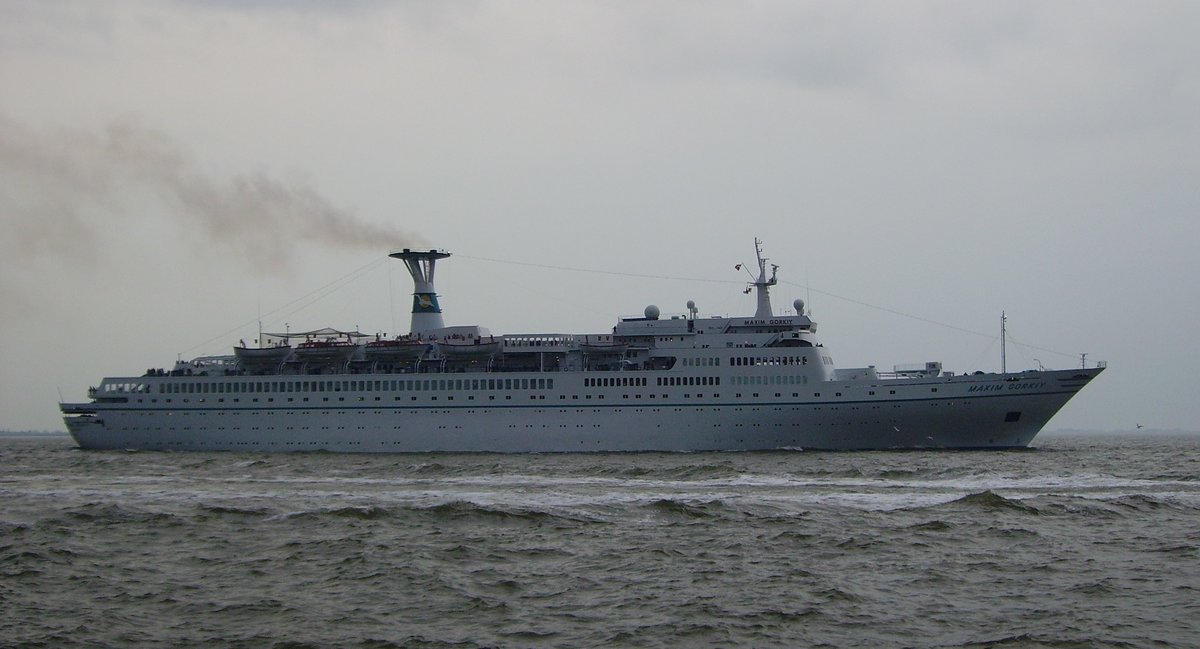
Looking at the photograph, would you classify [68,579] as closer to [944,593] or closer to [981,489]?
[944,593]

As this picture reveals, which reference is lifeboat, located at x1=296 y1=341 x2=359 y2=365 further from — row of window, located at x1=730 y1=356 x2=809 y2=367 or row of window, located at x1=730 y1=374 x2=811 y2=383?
row of window, located at x1=730 y1=374 x2=811 y2=383

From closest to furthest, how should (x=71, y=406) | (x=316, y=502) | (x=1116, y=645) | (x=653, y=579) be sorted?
(x=1116, y=645) < (x=653, y=579) < (x=316, y=502) < (x=71, y=406)

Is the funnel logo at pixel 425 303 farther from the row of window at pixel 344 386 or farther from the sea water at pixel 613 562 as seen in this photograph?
the sea water at pixel 613 562

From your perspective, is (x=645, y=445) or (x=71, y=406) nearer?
(x=645, y=445)

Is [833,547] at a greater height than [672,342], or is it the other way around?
[672,342]

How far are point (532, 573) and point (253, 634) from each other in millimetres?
5106

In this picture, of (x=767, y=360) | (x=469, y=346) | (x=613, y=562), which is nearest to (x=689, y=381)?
(x=767, y=360)

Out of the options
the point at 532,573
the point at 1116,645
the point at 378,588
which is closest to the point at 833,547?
the point at 532,573

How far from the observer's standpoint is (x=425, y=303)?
57969 mm

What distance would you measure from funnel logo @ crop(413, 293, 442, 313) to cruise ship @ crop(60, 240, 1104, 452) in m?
2.69

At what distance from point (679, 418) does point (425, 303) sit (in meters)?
16.5

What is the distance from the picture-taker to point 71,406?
57.4 meters

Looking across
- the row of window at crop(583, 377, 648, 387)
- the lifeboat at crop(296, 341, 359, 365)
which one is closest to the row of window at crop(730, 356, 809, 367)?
the row of window at crop(583, 377, 648, 387)

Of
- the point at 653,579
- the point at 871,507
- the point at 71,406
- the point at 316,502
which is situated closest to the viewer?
the point at 653,579
